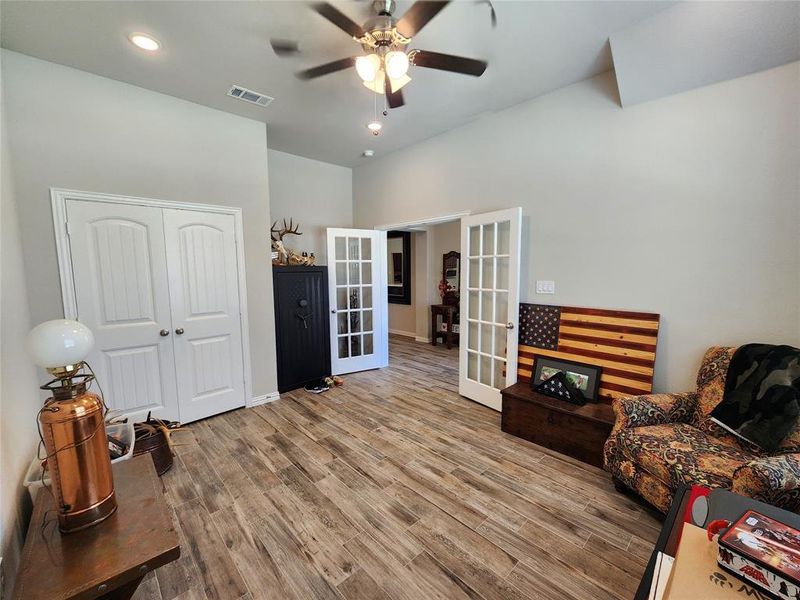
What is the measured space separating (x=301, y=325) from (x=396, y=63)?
2942 millimetres

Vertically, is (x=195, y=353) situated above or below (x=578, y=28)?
below

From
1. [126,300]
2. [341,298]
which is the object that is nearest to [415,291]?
→ [341,298]

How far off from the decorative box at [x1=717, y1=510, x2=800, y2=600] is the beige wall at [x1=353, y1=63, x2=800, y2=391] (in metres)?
1.66

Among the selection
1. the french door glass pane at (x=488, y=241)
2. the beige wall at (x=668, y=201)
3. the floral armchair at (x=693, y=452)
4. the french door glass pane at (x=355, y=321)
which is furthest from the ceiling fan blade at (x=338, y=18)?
the french door glass pane at (x=355, y=321)

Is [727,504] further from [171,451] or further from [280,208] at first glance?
[280,208]

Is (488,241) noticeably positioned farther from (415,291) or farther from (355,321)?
(415,291)

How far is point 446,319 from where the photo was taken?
6102 mm

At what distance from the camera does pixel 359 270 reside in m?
4.50

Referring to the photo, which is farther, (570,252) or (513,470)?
(570,252)

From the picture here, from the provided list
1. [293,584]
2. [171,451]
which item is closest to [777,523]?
[293,584]

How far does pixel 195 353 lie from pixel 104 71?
7.82 ft

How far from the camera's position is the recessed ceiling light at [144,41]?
2.07 meters

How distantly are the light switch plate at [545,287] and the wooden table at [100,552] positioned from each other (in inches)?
117

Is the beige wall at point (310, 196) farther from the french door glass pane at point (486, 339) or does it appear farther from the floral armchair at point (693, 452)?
the floral armchair at point (693, 452)
